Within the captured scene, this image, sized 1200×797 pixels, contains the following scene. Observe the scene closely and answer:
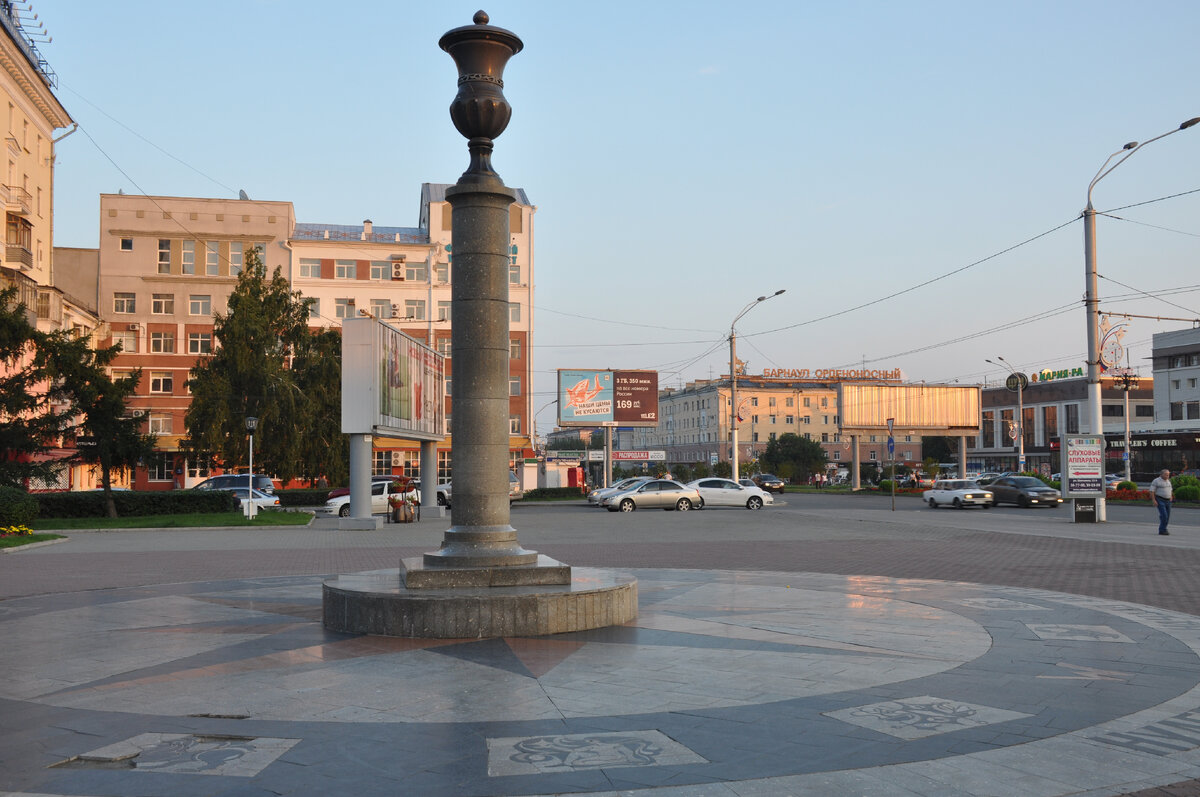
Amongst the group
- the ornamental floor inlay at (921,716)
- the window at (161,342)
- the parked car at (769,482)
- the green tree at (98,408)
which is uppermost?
the window at (161,342)

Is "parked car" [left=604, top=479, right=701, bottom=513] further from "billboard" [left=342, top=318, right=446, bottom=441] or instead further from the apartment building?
the apartment building

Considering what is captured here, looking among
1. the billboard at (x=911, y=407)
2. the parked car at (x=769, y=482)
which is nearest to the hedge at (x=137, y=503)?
the billboard at (x=911, y=407)

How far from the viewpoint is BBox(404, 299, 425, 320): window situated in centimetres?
7188

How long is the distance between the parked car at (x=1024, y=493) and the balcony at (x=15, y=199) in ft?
144

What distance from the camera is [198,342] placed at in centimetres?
6469

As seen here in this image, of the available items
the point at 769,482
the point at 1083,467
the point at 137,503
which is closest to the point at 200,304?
the point at 137,503

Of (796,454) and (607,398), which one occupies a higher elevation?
(607,398)

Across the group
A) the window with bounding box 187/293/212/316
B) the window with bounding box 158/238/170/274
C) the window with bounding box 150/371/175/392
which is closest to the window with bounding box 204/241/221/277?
the window with bounding box 187/293/212/316

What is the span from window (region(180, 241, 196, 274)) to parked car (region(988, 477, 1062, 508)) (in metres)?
49.9

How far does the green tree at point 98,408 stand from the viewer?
1167 inches

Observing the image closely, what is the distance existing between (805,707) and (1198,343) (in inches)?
3533

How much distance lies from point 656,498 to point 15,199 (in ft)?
98.1

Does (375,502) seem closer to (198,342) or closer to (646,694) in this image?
(646,694)

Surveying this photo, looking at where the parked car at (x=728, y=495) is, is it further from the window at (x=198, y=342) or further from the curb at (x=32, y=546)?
the window at (x=198, y=342)
